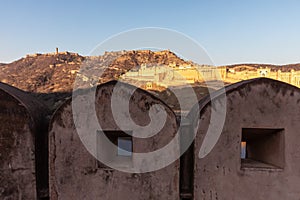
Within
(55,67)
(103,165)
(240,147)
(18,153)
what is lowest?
(103,165)

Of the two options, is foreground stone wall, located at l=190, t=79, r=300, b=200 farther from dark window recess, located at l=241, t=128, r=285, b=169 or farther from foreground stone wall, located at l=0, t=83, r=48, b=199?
foreground stone wall, located at l=0, t=83, r=48, b=199

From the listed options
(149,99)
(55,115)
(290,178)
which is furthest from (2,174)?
(290,178)

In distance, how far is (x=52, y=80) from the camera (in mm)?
31703

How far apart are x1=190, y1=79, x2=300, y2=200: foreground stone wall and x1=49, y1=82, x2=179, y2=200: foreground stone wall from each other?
19.1 inches

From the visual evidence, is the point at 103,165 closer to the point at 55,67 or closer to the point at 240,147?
the point at 240,147

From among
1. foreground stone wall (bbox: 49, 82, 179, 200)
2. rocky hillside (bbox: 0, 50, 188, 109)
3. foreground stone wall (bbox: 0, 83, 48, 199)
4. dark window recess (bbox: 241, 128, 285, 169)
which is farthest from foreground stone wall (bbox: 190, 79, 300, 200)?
rocky hillside (bbox: 0, 50, 188, 109)

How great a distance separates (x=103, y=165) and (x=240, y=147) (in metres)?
2.15

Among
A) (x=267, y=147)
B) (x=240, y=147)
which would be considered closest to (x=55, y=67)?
(x=267, y=147)

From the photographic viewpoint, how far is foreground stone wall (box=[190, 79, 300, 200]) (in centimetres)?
338

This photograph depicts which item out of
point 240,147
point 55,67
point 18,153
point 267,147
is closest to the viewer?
point 240,147

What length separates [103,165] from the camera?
3.73m

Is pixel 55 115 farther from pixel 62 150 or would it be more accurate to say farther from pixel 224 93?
pixel 224 93

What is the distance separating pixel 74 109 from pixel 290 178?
11.3 ft

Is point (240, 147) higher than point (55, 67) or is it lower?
lower
